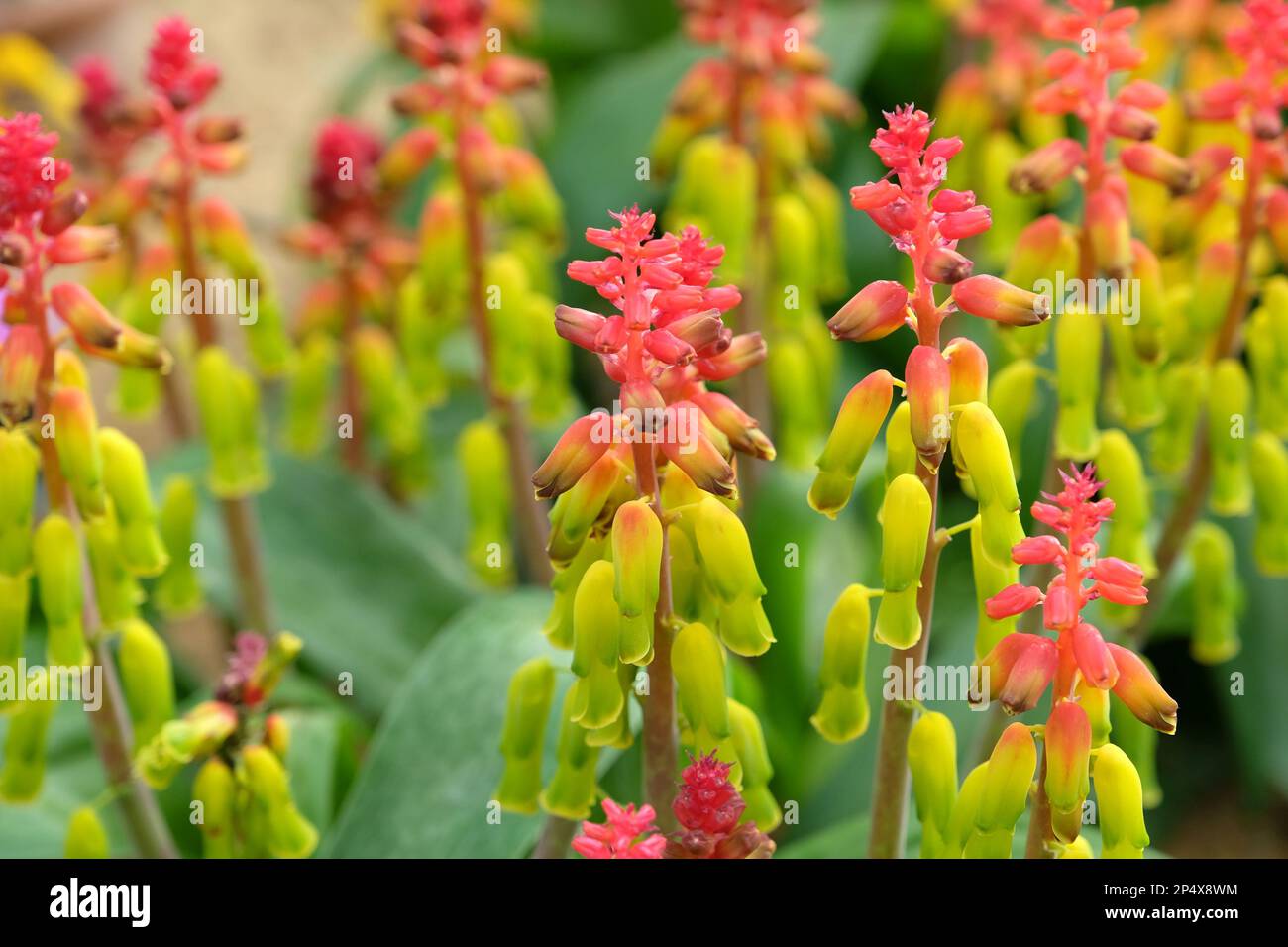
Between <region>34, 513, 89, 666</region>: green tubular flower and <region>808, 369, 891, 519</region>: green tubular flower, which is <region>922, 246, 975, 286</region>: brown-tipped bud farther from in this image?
<region>34, 513, 89, 666</region>: green tubular flower

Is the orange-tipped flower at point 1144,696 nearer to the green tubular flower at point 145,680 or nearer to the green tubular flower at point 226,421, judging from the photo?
the green tubular flower at point 145,680

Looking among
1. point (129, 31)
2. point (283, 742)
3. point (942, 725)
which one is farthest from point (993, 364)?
point (129, 31)

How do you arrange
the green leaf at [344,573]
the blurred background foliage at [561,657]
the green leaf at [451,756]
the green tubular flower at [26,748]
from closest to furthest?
1. the green tubular flower at [26,748]
2. the green leaf at [451,756]
3. the blurred background foliage at [561,657]
4. the green leaf at [344,573]

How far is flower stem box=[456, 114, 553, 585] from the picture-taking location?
6.72ft

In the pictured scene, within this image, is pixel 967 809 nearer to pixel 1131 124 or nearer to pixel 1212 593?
pixel 1131 124

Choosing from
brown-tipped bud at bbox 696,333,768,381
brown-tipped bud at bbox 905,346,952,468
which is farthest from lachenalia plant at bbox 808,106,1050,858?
brown-tipped bud at bbox 696,333,768,381

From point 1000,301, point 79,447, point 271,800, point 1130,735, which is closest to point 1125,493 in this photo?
point 1130,735

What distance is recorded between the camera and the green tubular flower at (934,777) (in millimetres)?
1314

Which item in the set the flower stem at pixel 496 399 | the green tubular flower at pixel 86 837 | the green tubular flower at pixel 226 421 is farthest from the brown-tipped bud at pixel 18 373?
the flower stem at pixel 496 399

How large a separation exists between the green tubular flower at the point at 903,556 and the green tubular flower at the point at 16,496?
30.7 inches

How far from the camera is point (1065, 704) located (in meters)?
1.16

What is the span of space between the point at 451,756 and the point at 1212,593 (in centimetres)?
95

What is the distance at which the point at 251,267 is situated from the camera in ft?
6.40
